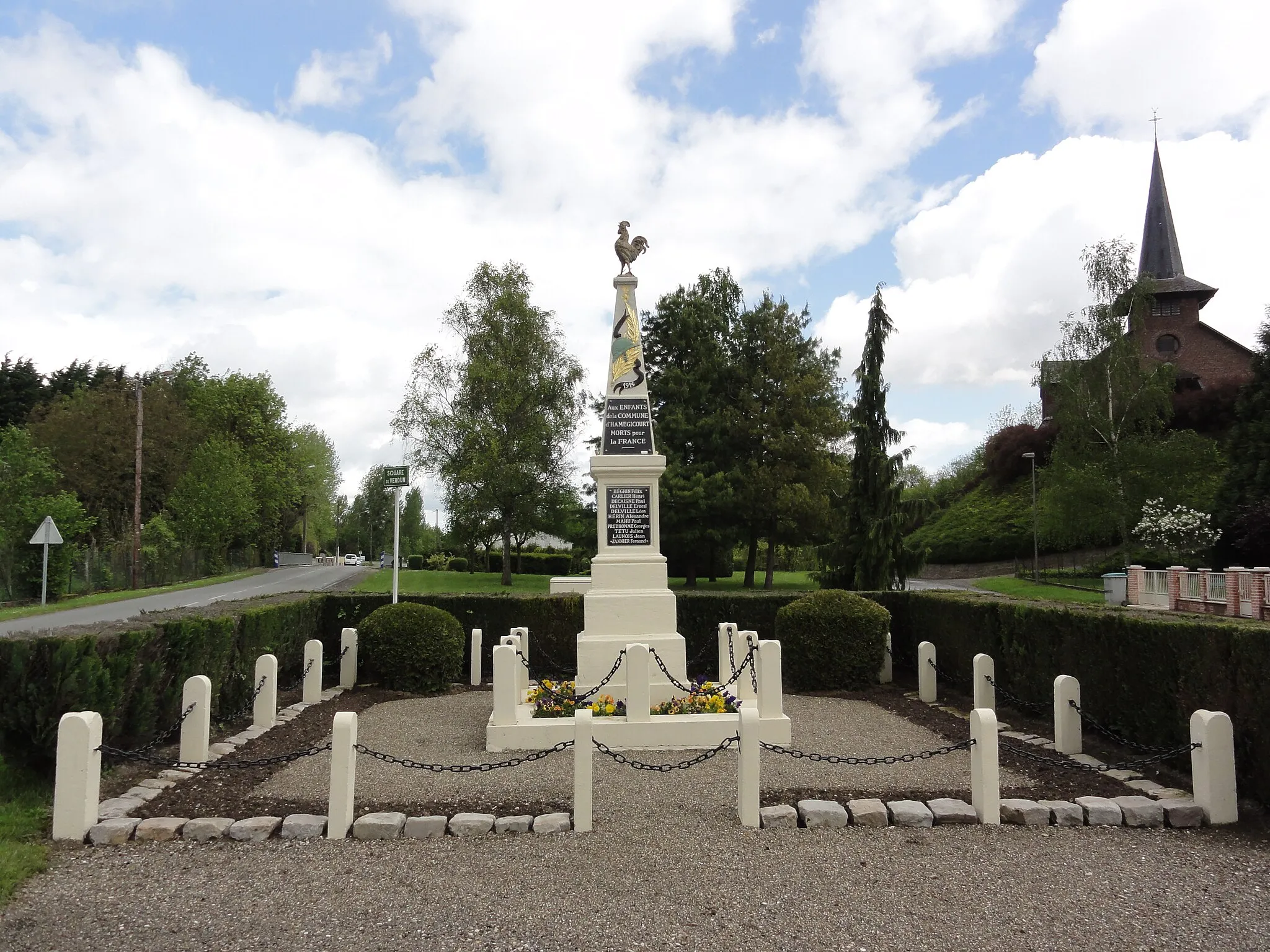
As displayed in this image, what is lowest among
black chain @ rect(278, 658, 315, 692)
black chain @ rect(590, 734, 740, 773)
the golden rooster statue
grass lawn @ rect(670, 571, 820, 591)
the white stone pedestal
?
grass lawn @ rect(670, 571, 820, 591)

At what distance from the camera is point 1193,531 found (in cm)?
3097

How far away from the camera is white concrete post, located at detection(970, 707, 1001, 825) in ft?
19.2

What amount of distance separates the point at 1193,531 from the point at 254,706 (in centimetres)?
3296

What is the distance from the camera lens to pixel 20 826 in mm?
5676

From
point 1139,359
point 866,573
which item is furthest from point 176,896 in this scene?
point 1139,359

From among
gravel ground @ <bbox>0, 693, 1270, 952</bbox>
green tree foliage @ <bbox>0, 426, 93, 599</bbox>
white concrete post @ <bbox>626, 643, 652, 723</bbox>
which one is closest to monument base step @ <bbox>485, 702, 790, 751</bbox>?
white concrete post @ <bbox>626, 643, 652, 723</bbox>

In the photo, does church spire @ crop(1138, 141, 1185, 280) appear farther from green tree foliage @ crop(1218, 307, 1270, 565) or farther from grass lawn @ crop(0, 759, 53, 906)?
grass lawn @ crop(0, 759, 53, 906)

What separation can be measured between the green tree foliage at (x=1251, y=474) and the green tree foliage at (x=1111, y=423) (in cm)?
138

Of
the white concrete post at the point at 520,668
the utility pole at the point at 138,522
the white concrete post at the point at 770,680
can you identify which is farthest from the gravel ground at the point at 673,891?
the utility pole at the point at 138,522

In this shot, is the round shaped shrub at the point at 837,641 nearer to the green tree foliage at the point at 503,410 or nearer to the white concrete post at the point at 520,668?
the white concrete post at the point at 520,668

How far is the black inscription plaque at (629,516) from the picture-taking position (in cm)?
1081

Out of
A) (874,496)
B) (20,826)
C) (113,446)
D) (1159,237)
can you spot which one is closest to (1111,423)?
(874,496)

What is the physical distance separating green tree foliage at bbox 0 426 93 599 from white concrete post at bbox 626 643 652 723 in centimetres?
2591

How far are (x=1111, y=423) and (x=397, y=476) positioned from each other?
30.0 metres
